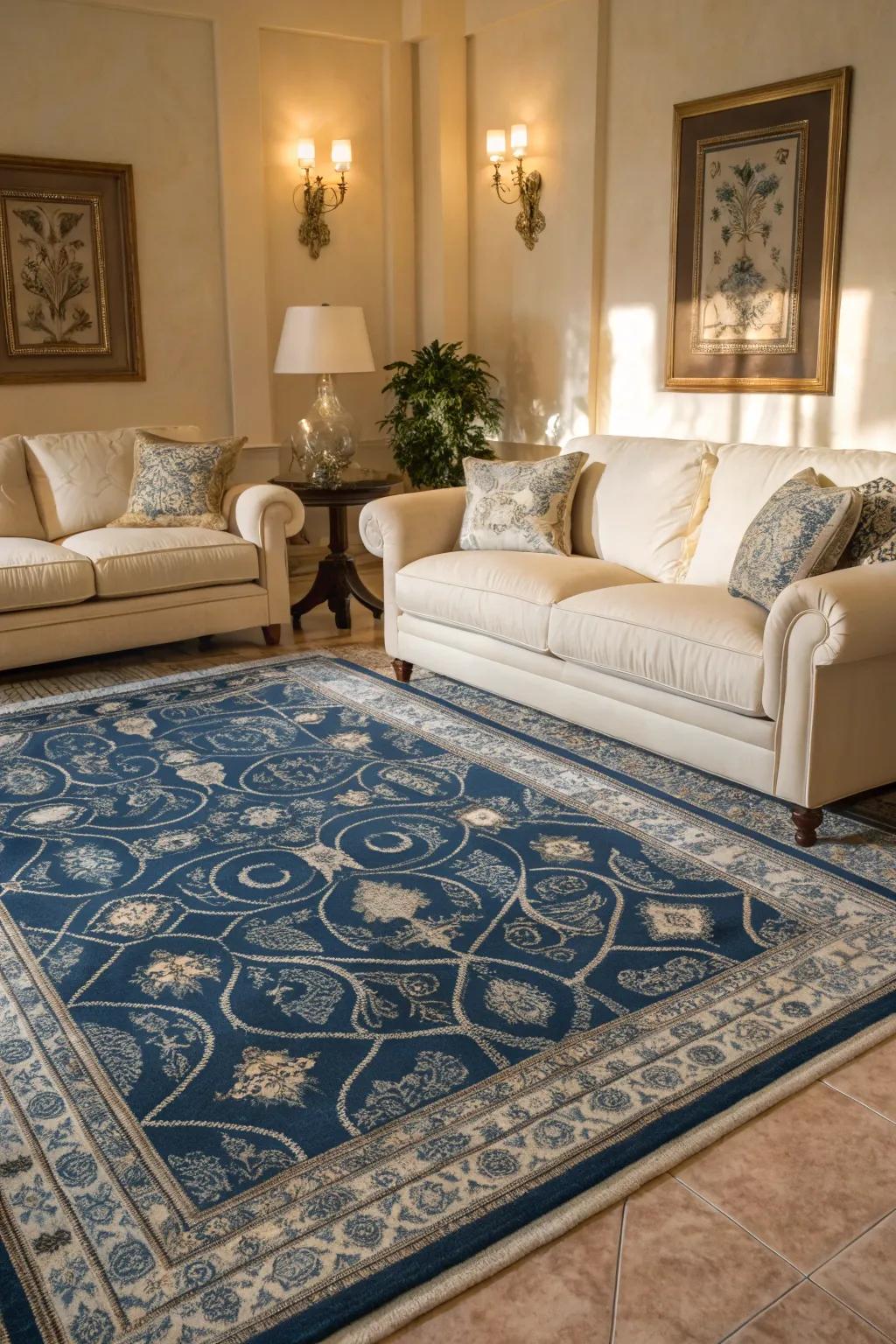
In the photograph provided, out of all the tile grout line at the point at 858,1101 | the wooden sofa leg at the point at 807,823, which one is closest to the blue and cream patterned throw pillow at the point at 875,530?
the wooden sofa leg at the point at 807,823

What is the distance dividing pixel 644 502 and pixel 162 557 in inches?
78.9

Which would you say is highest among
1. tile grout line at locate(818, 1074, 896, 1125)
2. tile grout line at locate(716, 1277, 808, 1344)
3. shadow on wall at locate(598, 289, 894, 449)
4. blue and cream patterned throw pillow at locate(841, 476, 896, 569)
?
shadow on wall at locate(598, 289, 894, 449)

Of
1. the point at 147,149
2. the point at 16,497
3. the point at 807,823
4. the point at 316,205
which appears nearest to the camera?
the point at 807,823

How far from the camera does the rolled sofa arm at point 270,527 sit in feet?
16.8

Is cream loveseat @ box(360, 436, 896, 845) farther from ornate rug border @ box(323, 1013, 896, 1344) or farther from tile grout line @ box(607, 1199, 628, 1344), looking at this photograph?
tile grout line @ box(607, 1199, 628, 1344)

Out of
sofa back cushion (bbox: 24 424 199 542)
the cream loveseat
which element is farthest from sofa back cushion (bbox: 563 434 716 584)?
sofa back cushion (bbox: 24 424 199 542)

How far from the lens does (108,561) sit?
15.6ft

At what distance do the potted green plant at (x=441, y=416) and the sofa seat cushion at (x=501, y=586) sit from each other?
1787 mm

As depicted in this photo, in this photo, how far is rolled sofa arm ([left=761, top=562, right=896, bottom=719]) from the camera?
2.89m

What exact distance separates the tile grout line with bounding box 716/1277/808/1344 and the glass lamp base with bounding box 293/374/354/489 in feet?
14.2

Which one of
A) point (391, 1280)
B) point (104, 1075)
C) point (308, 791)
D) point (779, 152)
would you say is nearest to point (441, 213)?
point (779, 152)

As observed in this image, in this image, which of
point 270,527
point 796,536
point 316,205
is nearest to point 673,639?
point 796,536

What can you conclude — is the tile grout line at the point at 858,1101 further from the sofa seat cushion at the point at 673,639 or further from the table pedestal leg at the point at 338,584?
the table pedestal leg at the point at 338,584

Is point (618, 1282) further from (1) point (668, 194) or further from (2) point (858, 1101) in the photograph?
(1) point (668, 194)
